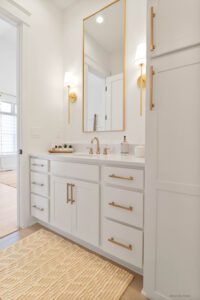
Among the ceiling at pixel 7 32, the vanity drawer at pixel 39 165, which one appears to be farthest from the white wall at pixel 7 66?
the vanity drawer at pixel 39 165

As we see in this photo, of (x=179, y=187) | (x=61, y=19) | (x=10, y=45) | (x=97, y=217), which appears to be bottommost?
(x=97, y=217)

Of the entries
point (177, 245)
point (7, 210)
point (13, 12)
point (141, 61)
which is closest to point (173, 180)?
point (177, 245)

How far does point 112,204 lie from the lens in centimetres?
145

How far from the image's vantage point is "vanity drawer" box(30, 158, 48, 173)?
2.05 metres

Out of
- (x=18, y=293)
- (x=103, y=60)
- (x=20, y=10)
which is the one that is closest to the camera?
(x=18, y=293)

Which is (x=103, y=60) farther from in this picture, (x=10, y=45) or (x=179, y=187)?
(x=10, y=45)

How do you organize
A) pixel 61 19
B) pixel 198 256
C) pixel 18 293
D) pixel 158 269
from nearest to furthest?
pixel 198 256 → pixel 158 269 → pixel 18 293 → pixel 61 19

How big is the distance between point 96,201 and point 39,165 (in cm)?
92

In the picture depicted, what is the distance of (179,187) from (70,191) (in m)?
1.09

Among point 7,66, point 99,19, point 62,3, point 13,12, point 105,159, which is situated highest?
point 7,66

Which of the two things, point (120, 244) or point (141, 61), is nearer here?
point (120, 244)

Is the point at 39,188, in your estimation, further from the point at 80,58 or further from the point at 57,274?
the point at 80,58

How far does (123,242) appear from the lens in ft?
4.61

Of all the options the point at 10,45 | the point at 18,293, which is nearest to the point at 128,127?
the point at 18,293
